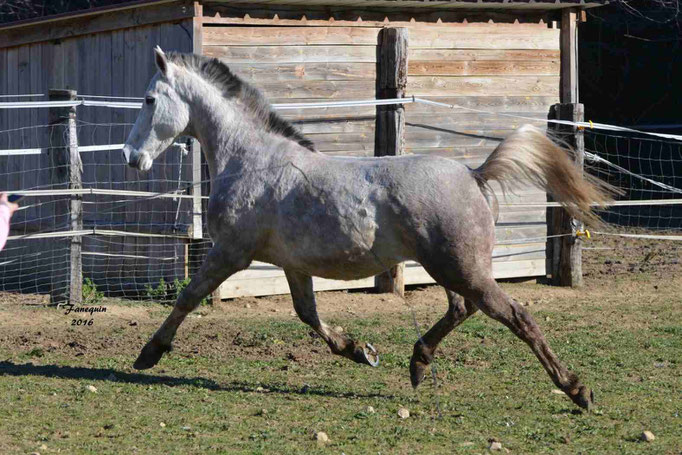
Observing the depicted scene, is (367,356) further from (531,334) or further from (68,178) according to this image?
(68,178)

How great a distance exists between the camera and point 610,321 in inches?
348

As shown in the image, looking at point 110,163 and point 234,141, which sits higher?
point 234,141

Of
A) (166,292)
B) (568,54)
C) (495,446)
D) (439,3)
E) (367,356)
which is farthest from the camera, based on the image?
(568,54)

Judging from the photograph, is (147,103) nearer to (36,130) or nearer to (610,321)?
(610,321)

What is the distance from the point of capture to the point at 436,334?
638cm

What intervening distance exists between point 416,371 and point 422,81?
201 inches

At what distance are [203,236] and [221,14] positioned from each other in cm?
212

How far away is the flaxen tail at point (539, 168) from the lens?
5984 millimetres

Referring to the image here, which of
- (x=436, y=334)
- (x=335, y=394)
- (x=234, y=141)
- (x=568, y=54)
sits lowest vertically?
(x=335, y=394)

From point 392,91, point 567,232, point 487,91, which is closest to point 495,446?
point 392,91

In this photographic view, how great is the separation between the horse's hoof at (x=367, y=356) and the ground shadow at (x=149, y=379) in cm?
52

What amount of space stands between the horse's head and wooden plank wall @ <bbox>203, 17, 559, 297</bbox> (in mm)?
3008

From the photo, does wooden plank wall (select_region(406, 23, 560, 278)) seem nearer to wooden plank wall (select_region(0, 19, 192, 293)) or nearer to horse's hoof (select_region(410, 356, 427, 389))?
wooden plank wall (select_region(0, 19, 192, 293))

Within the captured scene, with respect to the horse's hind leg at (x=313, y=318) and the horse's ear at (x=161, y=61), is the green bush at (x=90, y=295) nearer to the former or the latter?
the horse's hind leg at (x=313, y=318)
